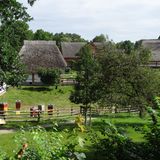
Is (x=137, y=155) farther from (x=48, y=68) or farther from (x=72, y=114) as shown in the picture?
(x=48, y=68)

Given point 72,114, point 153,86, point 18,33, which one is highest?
point 18,33

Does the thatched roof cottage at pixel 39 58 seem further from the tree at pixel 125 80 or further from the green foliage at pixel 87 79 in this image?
the tree at pixel 125 80

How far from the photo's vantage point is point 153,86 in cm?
2939

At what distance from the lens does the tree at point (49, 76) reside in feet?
182

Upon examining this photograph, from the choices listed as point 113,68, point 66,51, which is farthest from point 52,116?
point 66,51

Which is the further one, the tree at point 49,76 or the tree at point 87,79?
the tree at point 49,76

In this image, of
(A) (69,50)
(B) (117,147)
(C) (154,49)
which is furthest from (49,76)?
(B) (117,147)

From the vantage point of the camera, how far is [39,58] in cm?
6147

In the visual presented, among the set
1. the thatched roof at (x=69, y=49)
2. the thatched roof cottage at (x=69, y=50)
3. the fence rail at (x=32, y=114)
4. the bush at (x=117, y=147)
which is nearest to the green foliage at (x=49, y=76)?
the fence rail at (x=32, y=114)

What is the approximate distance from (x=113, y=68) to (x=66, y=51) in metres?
67.1

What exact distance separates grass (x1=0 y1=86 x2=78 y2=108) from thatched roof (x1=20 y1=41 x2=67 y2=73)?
534 centimetres

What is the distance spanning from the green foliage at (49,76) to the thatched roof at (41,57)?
2.92 metres

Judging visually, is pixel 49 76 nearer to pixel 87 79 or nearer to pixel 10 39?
pixel 87 79

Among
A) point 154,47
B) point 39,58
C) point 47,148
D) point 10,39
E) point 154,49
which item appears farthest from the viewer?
point 154,47
